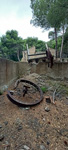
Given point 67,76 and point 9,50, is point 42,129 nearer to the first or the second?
point 67,76

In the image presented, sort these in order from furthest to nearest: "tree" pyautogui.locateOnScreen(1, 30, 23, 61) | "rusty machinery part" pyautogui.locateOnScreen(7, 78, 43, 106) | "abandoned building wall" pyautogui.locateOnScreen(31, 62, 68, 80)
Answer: "tree" pyautogui.locateOnScreen(1, 30, 23, 61), "abandoned building wall" pyautogui.locateOnScreen(31, 62, 68, 80), "rusty machinery part" pyautogui.locateOnScreen(7, 78, 43, 106)

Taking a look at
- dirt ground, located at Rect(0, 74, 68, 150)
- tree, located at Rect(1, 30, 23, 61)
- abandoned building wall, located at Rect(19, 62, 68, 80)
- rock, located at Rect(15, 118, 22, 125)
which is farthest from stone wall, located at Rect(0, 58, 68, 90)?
tree, located at Rect(1, 30, 23, 61)

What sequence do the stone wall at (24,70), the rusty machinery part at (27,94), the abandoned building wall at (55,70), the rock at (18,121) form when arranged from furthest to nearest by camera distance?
the abandoned building wall at (55,70) < the stone wall at (24,70) < the rusty machinery part at (27,94) < the rock at (18,121)

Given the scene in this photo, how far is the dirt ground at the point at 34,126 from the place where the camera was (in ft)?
4.53

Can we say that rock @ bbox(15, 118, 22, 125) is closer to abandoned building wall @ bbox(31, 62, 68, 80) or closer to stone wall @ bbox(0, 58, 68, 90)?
stone wall @ bbox(0, 58, 68, 90)

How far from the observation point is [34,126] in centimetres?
169

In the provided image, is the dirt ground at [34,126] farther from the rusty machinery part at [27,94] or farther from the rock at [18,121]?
the rusty machinery part at [27,94]

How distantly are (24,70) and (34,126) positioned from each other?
7.82ft

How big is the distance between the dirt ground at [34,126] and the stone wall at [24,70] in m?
0.53

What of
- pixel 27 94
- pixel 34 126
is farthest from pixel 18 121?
pixel 27 94

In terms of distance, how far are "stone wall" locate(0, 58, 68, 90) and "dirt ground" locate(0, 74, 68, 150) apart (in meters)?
0.53

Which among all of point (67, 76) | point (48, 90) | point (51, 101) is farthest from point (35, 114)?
point (67, 76)

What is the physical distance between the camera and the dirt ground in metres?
1.38

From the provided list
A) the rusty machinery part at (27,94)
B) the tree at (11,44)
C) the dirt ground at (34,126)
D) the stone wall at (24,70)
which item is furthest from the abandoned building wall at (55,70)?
the tree at (11,44)
